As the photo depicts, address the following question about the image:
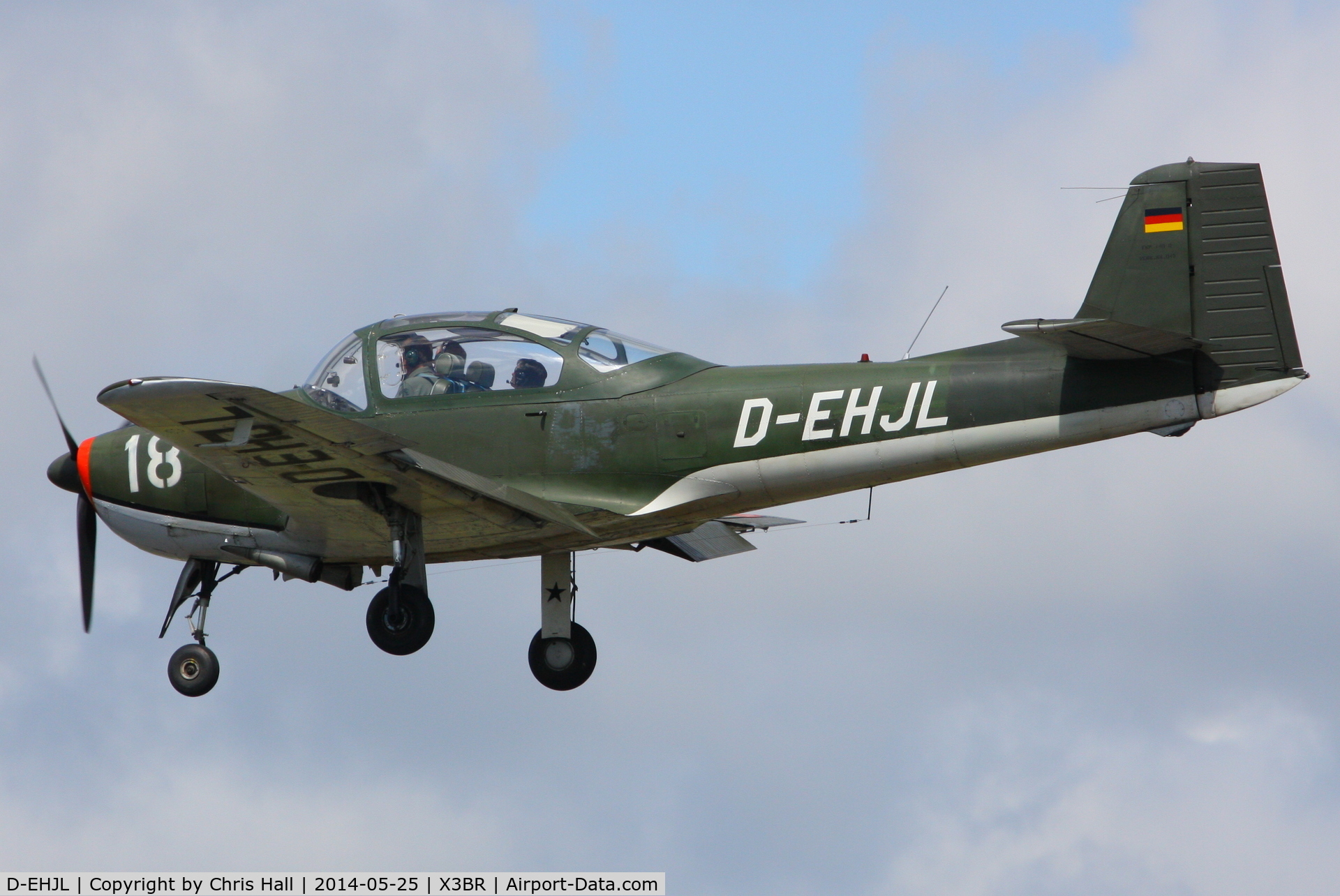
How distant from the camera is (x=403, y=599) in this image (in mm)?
14016

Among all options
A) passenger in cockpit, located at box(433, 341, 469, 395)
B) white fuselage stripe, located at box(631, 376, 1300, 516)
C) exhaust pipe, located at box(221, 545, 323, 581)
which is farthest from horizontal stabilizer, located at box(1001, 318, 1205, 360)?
exhaust pipe, located at box(221, 545, 323, 581)

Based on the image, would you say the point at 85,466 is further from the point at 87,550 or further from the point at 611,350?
the point at 611,350

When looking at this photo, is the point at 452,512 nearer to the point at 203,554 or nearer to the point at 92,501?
the point at 203,554

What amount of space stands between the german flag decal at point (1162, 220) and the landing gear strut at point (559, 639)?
5986 millimetres

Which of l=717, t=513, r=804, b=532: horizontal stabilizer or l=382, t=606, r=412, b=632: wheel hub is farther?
l=717, t=513, r=804, b=532: horizontal stabilizer

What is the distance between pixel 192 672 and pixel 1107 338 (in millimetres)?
8082

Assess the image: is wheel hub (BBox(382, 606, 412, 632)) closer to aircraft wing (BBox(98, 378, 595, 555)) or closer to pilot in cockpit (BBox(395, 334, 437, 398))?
aircraft wing (BBox(98, 378, 595, 555))

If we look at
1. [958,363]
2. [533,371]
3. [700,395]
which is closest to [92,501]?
[533,371]

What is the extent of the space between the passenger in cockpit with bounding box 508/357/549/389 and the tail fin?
4304mm

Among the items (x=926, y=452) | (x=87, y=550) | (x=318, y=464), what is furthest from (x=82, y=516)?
(x=926, y=452)

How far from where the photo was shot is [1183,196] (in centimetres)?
1319

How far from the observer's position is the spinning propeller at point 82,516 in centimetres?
1537

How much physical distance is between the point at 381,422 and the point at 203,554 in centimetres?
226

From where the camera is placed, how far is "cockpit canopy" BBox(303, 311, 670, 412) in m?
14.3
